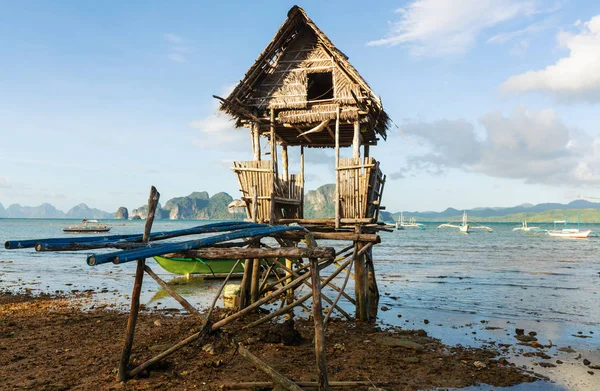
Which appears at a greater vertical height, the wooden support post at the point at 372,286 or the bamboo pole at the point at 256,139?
the bamboo pole at the point at 256,139

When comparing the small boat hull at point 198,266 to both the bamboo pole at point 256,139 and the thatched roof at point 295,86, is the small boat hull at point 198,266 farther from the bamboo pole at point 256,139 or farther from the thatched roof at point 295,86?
the thatched roof at point 295,86

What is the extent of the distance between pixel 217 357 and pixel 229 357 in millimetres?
250

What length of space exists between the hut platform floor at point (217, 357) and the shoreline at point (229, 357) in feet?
0.06

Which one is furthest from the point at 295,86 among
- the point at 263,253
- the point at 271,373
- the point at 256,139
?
the point at 271,373

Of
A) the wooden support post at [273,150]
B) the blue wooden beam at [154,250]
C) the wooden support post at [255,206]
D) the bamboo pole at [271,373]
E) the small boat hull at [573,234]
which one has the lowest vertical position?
the small boat hull at [573,234]

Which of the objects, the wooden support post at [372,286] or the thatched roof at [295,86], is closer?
the thatched roof at [295,86]

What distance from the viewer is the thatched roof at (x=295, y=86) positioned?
518 inches

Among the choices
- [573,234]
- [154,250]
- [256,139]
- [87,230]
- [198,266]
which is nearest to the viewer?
→ [154,250]

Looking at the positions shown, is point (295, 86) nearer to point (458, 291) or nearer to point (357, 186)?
point (357, 186)

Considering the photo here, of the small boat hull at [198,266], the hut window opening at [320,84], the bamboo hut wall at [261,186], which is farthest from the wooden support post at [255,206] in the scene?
the small boat hull at [198,266]

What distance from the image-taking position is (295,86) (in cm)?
1388

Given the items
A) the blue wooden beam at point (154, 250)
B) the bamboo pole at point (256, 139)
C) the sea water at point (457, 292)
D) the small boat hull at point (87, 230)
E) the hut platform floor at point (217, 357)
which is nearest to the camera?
the blue wooden beam at point (154, 250)

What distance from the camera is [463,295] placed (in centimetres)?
2194

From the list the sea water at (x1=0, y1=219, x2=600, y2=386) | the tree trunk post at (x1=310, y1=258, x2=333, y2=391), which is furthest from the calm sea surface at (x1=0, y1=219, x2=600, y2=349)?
the tree trunk post at (x1=310, y1=258, x2=333, y2=391)
